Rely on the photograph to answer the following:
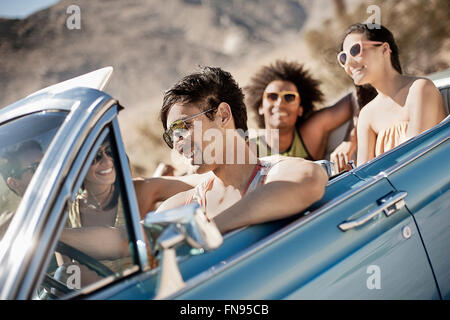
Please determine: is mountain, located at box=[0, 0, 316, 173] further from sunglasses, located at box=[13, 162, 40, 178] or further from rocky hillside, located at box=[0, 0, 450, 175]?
sunglasses, located at box=[13, 162, 40, 178]

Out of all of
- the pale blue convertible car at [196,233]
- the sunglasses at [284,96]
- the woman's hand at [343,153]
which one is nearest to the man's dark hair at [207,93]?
the pale blue convertible car at [196,233]

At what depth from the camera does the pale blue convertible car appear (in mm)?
1270

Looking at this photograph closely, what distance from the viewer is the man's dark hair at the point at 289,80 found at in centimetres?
448

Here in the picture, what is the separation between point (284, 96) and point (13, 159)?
2.91m

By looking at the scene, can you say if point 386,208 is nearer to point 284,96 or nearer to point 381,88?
point 381,88

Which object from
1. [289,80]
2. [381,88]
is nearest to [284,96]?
[289,80]

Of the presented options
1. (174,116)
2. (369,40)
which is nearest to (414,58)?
(369,40)

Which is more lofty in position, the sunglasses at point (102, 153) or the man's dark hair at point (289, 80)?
the man's dark hair at point (289, 80)

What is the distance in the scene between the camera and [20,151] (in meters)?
1.66

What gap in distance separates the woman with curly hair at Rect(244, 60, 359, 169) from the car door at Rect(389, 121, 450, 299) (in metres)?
1.70

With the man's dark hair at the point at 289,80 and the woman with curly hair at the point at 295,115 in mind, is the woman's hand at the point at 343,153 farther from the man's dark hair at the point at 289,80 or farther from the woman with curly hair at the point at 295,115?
the man's dark hair at the point at 289,80


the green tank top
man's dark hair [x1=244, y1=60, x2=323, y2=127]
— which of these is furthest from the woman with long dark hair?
man's dark hair [x1=244, y1=60, x2=323, y2=127]

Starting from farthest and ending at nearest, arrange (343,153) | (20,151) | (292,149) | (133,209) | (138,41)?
1. (138,41)
2. (292,149)
3. (343,153)
4. (20,151)
5. (133,209)

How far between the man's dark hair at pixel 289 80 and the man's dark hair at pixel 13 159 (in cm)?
312
